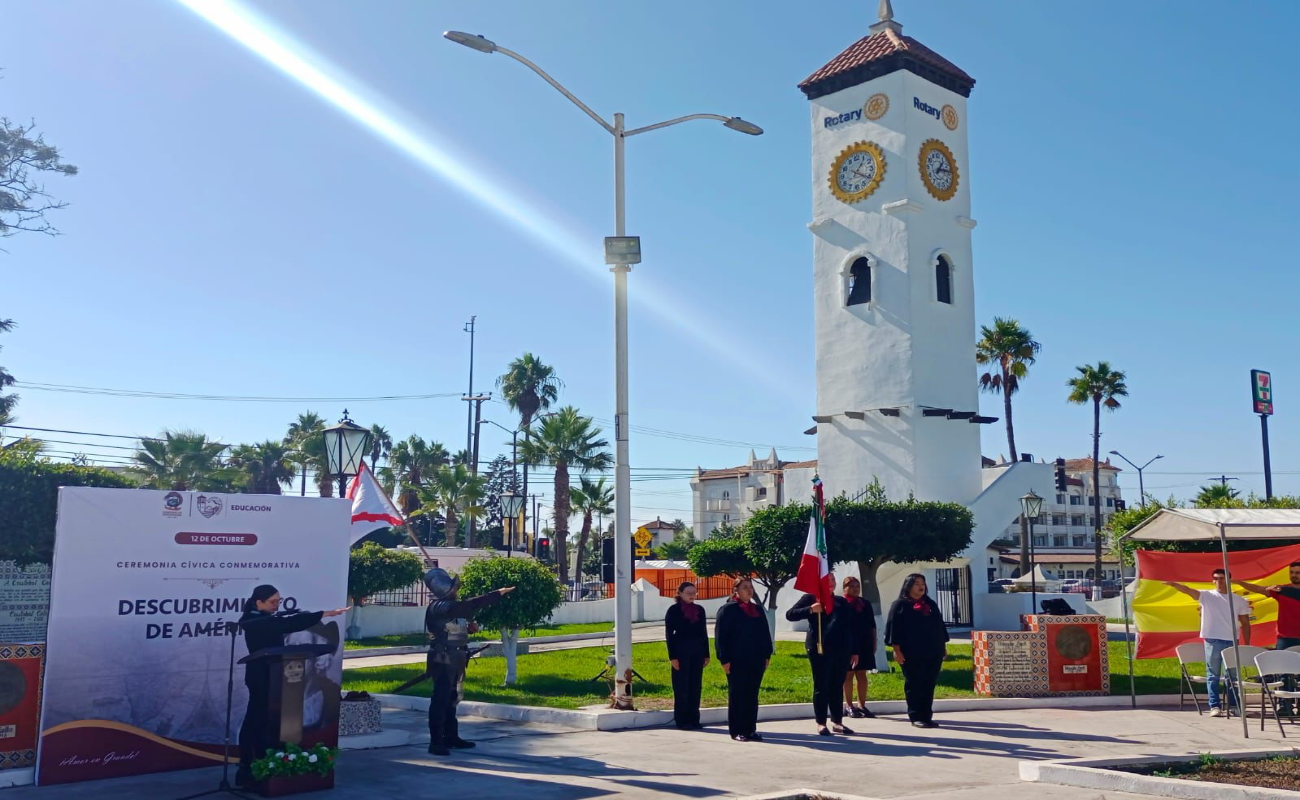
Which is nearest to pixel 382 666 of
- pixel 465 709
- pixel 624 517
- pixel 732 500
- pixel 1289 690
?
pixel 465 709

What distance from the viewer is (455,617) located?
→ 10.6 m

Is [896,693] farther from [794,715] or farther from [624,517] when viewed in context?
[624,517]

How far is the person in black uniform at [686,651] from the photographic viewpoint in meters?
11.9

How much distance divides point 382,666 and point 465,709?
828 cm

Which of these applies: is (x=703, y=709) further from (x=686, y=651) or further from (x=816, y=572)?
(x=816, y=572)

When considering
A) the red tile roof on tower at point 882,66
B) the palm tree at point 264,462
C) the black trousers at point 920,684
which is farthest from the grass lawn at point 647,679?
the palm tree at point 264,462

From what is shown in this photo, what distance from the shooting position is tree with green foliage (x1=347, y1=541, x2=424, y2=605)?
27938 millimetres

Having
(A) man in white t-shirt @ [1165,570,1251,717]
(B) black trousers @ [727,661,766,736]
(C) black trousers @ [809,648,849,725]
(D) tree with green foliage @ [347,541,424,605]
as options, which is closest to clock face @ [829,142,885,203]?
(D) tree with green foliage @ [347,541,424,605]

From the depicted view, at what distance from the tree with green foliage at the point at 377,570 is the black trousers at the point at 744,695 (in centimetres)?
1772

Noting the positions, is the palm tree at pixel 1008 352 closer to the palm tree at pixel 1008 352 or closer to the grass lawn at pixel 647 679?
the palm tree at pixel 1008 352

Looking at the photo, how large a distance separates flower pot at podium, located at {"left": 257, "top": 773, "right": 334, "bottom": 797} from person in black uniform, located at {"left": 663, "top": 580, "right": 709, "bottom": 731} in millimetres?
4298

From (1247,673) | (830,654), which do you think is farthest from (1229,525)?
(830,654)

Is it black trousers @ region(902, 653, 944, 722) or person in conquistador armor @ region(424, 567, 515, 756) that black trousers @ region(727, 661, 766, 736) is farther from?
person in conquistador armor @ region(424, 567, 515, 756)

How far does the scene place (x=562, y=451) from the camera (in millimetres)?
46688
